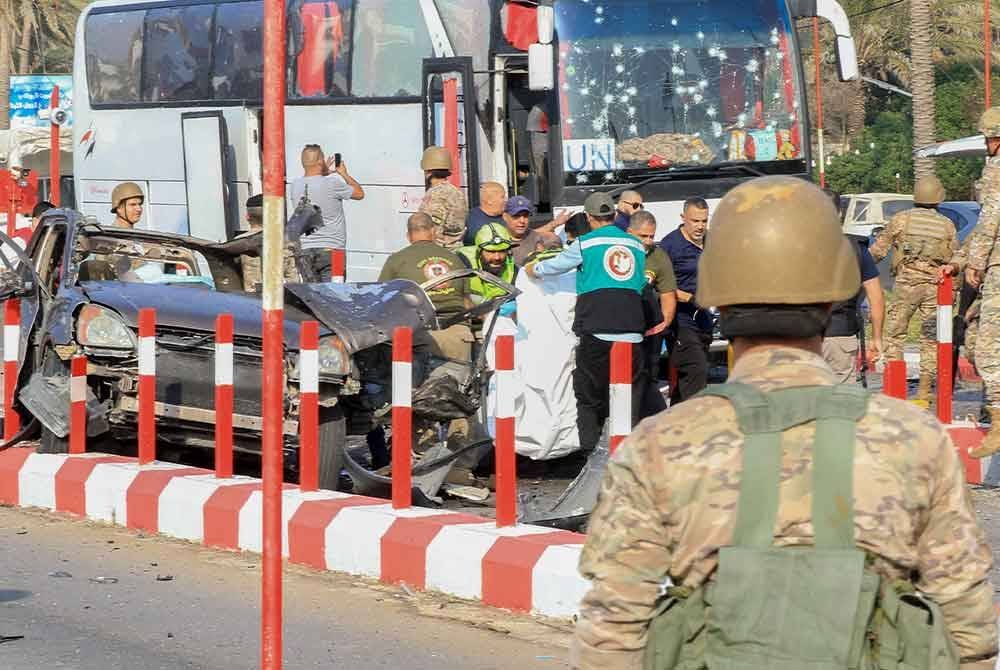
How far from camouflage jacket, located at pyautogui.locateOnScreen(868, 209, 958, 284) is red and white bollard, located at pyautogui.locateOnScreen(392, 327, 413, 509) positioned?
635 centimetres

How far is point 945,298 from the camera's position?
11141 millimetres

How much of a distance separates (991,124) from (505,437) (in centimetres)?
388

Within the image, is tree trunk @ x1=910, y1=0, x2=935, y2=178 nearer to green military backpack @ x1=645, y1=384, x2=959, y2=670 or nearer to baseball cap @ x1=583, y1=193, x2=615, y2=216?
baseball cap @ x1=583, y1=193, x2=615, y2=216

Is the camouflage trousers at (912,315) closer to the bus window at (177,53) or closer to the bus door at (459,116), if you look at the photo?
the bus door at (459,116)

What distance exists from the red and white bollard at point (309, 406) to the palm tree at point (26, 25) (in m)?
37.9

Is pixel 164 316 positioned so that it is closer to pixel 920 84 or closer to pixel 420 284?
pixel 420 284

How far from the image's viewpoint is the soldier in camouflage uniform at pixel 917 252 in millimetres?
14297

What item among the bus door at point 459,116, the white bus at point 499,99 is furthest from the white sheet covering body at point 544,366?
the bus door at point 459,116

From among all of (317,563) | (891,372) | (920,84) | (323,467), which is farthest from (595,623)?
(920,84)

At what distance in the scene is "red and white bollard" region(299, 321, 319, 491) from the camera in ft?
29.8

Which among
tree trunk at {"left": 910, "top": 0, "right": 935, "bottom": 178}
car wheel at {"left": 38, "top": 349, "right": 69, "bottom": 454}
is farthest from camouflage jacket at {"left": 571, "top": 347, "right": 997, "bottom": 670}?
tree trunk at {"left": 910, "top": 0, "right": 935, "bottom": 178}

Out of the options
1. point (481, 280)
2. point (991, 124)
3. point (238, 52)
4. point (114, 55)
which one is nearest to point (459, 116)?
point (238, 52)

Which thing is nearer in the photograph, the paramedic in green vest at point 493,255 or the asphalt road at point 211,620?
the asphalt road at point 211,620

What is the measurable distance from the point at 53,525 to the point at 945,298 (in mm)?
5110
